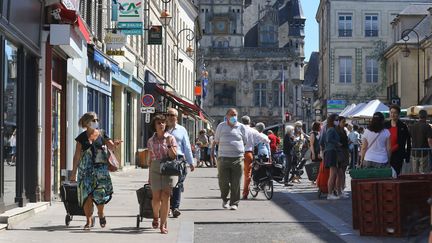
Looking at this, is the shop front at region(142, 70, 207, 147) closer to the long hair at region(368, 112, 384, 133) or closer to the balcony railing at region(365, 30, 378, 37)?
Result: the long hair at region(368, 112, 384, 133)

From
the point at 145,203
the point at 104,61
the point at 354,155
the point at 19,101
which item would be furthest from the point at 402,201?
the point at 354,155

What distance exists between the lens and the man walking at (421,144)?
1911 cm

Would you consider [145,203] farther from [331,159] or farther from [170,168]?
[331,159]

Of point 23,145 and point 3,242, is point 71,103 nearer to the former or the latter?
point 23,145

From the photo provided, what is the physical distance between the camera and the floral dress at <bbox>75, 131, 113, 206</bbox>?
1181cm

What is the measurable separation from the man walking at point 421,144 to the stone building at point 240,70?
102 meters

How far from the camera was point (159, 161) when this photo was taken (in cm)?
1212

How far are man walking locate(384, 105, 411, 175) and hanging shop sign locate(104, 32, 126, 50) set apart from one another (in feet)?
43.1

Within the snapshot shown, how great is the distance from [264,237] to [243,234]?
43 cm

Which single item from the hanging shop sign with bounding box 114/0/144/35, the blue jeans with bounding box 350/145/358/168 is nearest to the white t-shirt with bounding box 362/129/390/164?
the hanging shop sign with bounding box 114/0/144/35

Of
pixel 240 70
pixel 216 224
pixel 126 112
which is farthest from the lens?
pixel 240 70

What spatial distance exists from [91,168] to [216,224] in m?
2.24

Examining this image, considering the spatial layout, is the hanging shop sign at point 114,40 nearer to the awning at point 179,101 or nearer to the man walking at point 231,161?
the man walking at point 231,161

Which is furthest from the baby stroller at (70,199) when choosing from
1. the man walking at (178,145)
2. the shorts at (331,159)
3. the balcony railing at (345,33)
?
the balcony railing at (345,33)
